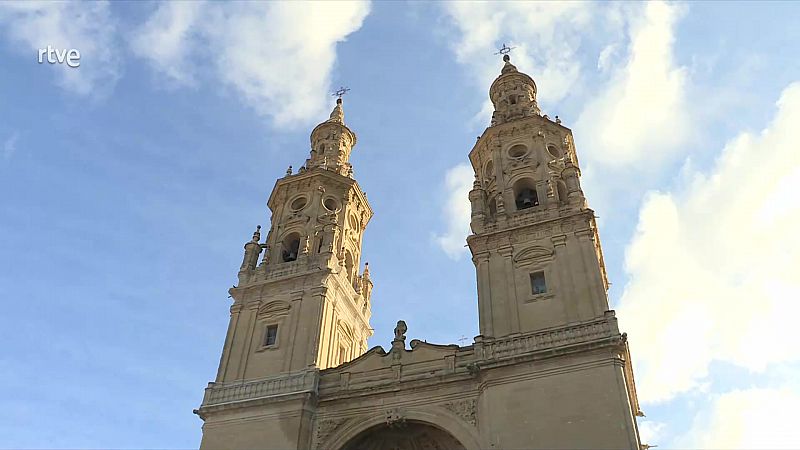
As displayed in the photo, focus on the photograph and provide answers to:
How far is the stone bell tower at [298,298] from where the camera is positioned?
28594 mm

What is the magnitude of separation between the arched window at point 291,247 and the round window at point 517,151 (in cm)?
1201

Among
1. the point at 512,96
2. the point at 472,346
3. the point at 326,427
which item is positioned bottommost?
the point at 326,427

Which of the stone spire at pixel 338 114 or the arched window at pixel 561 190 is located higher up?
the stone spire at pixel 338 114

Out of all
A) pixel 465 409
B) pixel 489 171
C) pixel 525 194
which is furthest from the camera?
pixel 489 171

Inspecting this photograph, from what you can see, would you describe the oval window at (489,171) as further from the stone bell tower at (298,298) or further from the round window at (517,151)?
the stone bell tower at (298,298)

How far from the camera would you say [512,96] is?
40844mm

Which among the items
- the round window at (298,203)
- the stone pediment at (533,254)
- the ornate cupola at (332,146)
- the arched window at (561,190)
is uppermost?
the ornate cupola at (332,146)

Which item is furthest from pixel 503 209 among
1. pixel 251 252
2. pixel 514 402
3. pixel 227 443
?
pixel 227 443

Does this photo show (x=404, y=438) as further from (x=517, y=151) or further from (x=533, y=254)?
(x=517, y=151)

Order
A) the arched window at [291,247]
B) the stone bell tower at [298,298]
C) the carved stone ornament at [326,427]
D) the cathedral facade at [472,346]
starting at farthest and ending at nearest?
1. the arched window at [291,247]
2. the stone bell tower at [298,298]
3. the carved stone ornament at [326,427]
4. the cathedral facade at [472,346]

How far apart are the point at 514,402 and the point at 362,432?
6238 millimetres

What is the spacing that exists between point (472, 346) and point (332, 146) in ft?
64.0

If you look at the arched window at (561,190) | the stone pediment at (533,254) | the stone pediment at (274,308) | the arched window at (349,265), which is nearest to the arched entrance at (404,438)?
the stone pediment at (274,308)

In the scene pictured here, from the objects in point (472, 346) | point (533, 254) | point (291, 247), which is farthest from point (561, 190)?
point (291, 247)
